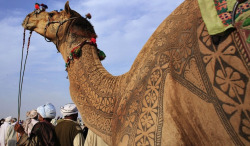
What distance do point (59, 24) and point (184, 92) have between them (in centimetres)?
212

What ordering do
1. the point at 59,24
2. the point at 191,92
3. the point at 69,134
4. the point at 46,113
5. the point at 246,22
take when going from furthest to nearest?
the point at 46,113 → the point at 69,134 → the point at 59,24 → the point at 191,92 → the point at 246,22

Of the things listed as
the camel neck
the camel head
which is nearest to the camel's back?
the camel neck

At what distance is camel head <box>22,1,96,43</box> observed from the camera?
2.94 m

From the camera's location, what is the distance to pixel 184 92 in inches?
55.4

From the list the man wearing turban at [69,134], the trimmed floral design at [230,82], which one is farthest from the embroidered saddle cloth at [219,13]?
the man wearing turban at [69,134]

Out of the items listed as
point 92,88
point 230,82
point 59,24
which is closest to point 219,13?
point 230,82

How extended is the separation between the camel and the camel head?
1.26 meters

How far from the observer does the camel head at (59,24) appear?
2941 millimetres

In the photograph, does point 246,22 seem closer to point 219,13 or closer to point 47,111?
point 219,13

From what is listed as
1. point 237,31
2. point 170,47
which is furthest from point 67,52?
point 237,31

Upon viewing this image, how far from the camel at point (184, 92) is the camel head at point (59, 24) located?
1260 millimetres

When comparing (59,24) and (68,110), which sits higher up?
(59,24)

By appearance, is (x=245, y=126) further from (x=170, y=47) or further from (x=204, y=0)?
(x=204, y=0)

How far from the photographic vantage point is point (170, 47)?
1.57 meters
